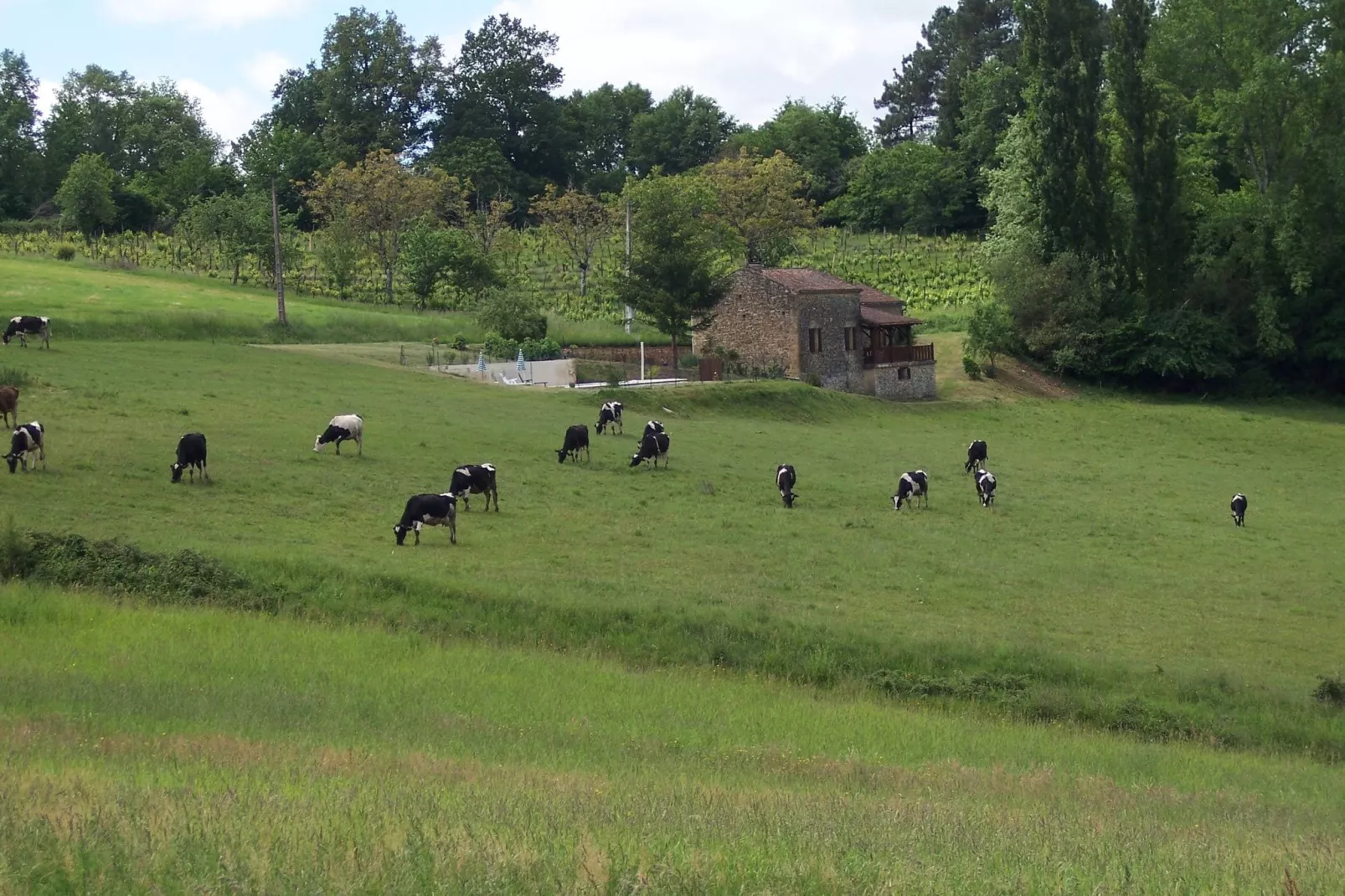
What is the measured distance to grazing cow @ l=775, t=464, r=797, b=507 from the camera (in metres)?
33.2

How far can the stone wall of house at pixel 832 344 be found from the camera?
213 ft

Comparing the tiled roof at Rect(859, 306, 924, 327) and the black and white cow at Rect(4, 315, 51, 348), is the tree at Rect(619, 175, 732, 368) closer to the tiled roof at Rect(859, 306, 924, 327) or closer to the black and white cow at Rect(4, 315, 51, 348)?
the tiled roof at Rect(859, 306, 924, 327)

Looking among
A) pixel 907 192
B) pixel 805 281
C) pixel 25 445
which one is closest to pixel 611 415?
pixel 25 445

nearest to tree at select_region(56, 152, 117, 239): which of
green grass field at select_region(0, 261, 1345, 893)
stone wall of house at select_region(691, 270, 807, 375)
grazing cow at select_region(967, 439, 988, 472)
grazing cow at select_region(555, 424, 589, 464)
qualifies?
stone wall of house at select_region(691, 270, 807, 375)

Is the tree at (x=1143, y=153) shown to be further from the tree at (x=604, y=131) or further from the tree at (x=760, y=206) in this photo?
the tree at (x=604, y=131)

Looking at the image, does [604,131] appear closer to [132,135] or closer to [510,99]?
[510,99]

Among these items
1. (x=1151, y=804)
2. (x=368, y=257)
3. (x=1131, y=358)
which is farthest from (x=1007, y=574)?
(x=368, y=257)

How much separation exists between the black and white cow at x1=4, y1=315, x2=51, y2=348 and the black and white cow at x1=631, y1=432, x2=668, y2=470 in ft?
75.2

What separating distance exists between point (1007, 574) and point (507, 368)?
3260 centimetres

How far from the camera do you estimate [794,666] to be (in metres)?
20.7

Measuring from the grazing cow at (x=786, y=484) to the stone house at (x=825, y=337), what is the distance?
30.4 meters

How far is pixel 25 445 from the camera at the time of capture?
28.3 m

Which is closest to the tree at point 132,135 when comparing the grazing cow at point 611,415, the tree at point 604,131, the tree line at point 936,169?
the tree line at point 936,169

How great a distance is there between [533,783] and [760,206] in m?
81.4
